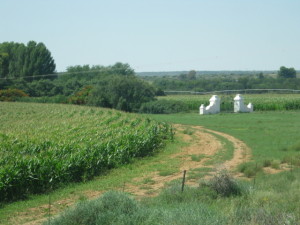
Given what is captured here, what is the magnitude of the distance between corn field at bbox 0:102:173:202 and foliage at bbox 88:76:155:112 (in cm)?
2002

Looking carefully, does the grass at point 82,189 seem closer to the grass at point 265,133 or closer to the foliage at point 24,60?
the grass at point 265,133

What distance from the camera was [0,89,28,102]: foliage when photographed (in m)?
57.1

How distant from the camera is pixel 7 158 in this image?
1577cm

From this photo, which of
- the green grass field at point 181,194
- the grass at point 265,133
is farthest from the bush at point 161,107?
the green grass field at point 181,194

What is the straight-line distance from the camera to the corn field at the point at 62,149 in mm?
14570

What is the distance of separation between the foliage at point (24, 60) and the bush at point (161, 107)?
3523 cm

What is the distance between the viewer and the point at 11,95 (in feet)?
192

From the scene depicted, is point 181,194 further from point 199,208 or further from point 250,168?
point 250,168

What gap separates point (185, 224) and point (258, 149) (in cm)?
1511

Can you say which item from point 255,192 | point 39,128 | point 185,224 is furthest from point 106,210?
point 39,128

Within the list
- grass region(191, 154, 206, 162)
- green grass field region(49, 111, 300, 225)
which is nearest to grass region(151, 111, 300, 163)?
grass region(191, 154, 206, 162)

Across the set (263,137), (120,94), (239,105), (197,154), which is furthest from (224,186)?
(120,94)

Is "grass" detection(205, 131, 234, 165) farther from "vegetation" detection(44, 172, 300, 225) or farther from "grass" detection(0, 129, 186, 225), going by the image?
"vegetation" detection(44, 172, 300, 225)

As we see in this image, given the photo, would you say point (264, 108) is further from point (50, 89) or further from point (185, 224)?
point (185, 224)
